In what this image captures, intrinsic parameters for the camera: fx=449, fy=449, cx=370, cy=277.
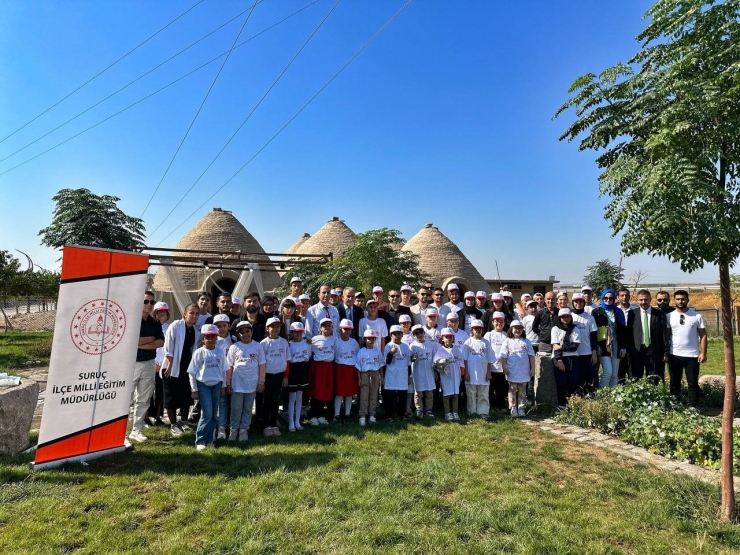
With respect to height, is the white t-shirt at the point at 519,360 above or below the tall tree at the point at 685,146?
below

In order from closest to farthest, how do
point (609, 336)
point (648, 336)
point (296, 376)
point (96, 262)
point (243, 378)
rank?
point (96, 262), point (243, 378), point (296, 376), point (609, 336), point (648, 336)

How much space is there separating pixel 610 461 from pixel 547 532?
1.90 meters

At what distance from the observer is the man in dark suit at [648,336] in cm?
732

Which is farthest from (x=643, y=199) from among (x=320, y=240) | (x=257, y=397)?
(x=320, y=240)

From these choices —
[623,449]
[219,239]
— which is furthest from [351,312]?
[219,239]

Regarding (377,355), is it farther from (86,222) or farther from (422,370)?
(86,222)

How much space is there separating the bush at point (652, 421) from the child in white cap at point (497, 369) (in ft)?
3.11

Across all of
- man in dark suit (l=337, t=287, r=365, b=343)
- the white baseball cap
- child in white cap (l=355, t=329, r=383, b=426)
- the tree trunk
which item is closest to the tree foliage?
man in dark suit (l=337, t=287, r=365, b=343)

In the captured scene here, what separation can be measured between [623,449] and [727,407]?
1.91 m

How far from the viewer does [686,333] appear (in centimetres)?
692

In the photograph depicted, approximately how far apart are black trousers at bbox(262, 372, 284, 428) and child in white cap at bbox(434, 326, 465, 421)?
2273 mm

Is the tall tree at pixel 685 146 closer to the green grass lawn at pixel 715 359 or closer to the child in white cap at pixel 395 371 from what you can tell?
the child in white cap at pixel 395 371

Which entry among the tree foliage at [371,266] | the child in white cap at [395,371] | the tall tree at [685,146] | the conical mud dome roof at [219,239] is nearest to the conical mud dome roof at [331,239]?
the conical mud dome roof at [219,239]

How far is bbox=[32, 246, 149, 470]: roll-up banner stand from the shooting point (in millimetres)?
4617
